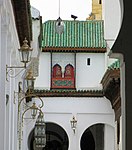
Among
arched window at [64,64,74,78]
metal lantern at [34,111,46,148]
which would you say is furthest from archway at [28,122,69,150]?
metal lantern at [34,111,46,148]

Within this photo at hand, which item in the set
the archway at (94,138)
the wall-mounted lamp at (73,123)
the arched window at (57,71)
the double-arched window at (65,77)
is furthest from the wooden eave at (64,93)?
the archway at (94,138)

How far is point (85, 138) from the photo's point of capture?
35.8 m

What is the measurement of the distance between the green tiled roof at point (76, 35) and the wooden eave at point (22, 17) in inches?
410

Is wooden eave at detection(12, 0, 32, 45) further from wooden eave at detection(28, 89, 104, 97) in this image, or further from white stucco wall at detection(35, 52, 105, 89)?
white stucco wall at detection(35, 52, 105, 89)

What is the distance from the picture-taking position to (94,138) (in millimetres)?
34406

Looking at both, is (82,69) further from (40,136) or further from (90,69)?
(40,136)

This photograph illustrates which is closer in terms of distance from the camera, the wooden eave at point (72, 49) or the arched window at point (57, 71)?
the wooden eave at point (72, 49)

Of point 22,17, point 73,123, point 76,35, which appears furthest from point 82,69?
point 22,17

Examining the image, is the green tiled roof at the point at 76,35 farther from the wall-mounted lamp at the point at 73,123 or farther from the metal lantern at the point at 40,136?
the metal lantern at the point at 40,136

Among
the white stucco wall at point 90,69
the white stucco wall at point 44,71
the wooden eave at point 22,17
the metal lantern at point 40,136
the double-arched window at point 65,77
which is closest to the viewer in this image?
the wooden eave at point 22,17

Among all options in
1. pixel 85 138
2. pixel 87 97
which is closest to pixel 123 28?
pixel 87 97

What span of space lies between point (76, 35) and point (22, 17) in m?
14.0

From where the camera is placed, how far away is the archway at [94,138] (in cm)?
3359

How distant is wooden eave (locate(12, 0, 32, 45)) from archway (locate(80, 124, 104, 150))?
1410 cm
